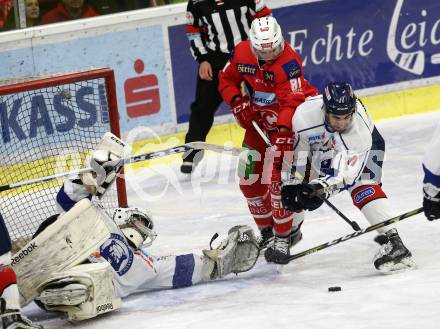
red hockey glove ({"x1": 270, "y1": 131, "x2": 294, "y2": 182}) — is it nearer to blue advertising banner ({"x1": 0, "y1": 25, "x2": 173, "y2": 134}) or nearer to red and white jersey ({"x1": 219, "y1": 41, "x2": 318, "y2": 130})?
red and white jersey ({"x1": 219, "y1": 41, "x2": 318, "y2": 130})

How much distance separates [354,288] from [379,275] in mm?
224

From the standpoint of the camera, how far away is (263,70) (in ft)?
17.6

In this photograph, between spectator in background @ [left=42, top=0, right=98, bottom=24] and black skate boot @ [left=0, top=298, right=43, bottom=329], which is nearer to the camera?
black skate boot @ [left=0, top=298, right=43, bottom=329]

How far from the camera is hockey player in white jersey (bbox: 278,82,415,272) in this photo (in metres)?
4.68

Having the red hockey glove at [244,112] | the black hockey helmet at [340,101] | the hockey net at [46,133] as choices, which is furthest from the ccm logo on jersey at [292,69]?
the hockey net at [46,133]

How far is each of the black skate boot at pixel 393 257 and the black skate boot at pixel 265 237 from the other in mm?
732

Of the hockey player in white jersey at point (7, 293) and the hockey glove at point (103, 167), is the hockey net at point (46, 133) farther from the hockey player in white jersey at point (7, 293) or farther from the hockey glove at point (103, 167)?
the hockey player in white jersey at point (7, 293)

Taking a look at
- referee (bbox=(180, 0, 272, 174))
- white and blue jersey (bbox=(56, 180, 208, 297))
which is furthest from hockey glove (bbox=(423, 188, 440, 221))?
referee (bbox=(180, 0, 272, 174))

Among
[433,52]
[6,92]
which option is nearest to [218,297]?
[6,92]

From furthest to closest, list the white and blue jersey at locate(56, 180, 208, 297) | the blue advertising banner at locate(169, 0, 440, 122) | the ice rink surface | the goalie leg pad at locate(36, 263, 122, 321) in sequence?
the blue advertising banner at locate(169, 0, 440, 122) < the white and blue jersey at locate(56, 180, 208, 297) < the goalie leg pad at locate(36, 263, 122, 321) < the ice rink surface

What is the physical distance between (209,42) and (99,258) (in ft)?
8.65

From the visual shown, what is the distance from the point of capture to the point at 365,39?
7934 mm

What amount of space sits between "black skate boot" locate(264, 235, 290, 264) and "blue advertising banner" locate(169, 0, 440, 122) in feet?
9.40

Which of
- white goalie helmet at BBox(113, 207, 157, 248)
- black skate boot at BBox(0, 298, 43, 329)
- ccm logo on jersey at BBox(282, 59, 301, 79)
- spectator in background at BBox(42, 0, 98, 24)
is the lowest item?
black skate boot at BBox(0, 298, 43, 329)
